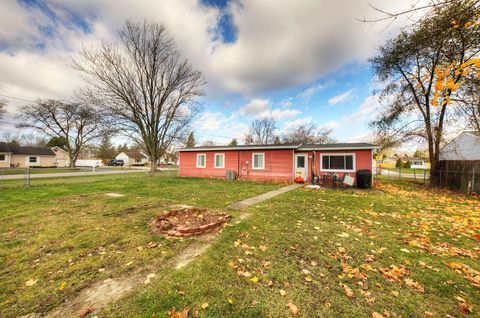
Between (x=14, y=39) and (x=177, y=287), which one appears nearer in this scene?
(x=177, y=287)

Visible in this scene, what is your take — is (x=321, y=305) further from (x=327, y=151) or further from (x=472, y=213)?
(x=327, y=151)

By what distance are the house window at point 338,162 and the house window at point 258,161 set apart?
4.70 meters

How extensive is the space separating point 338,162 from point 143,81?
19945 mm

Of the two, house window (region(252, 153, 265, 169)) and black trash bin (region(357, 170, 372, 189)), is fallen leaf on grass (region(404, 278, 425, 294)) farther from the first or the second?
house window (region(252, 153, 265, 169))

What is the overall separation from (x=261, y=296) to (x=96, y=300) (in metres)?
1.99

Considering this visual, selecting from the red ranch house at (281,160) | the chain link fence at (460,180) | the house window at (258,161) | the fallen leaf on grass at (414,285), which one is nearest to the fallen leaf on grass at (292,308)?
the fallen leaf on grass at (414,285)

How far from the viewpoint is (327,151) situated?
43.5 feet

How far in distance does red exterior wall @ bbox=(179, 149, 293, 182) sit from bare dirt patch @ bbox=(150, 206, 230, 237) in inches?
393

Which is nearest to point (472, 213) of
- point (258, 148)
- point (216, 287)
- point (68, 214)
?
point (216, 287)

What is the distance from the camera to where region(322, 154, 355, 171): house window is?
12664 mm

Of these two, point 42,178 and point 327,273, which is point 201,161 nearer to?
point 42,178

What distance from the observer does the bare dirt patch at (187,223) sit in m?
4.09

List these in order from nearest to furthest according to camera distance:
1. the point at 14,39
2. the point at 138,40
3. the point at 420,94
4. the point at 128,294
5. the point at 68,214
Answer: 1. the point at 128,294
2. the point at 68,214
3. the point at 14,39
4. the point at 420,94
5. the point at 138,40

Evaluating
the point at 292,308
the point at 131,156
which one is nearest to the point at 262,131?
the point at 292,308
